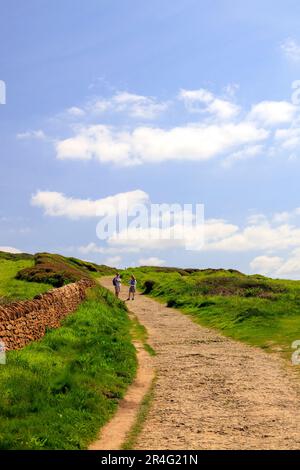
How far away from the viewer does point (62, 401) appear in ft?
40.0

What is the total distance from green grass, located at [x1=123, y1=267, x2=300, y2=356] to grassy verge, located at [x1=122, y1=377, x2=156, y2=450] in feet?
25.3

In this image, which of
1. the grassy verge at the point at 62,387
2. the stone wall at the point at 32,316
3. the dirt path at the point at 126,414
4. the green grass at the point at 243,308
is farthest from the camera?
the green grass at the point at 243,308

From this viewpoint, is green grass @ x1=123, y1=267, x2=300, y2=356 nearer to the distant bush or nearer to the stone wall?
the distant bush

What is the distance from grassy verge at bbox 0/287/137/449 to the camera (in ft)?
33.7

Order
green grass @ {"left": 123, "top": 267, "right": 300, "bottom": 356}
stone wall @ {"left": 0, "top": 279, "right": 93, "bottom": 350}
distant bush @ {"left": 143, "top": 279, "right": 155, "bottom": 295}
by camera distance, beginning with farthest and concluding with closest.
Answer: distant bush @ {"left": 143, "top": 279, "right": 155, "bottom": 295}
green grass @ {"left": 123, "top": 267, "right": 300, "bottom": 356}
stone wall @ {"left": 0, "top": 279, "right": 93, "bottom": 350}

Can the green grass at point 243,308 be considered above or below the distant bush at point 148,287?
below

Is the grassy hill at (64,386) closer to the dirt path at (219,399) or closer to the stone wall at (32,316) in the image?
the stone wall at (32,316)

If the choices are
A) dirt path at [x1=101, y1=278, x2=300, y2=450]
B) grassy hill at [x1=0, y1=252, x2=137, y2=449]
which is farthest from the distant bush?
dirt path at [x1=101, y1=278, x2=300, y2=450]

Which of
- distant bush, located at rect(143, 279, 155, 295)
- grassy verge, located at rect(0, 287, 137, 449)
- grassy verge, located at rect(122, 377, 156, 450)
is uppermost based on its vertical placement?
distant bush, located at rect(143, 279, 155, 295)

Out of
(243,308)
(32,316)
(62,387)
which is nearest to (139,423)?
(62,387)

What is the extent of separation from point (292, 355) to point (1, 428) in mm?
12209

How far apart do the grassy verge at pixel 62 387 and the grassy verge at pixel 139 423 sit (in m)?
0.72

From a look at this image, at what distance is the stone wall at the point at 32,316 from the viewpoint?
55.2 ft

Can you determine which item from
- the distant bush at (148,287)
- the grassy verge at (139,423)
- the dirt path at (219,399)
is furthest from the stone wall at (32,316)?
the distant bush at (148,287)
